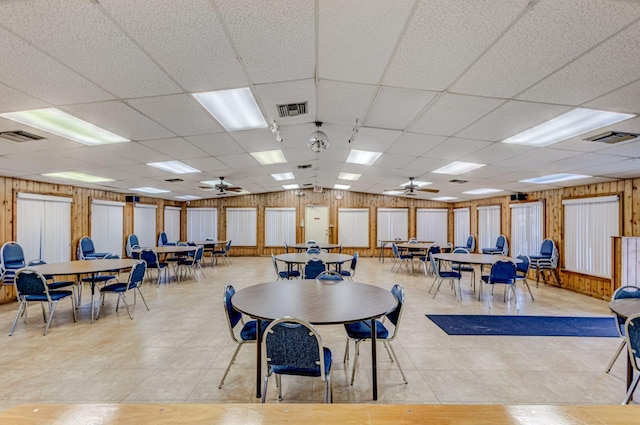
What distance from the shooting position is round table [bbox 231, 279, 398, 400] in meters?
2.24

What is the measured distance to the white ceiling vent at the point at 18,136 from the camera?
327cm

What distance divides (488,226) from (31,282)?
11226mm

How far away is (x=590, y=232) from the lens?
20.3 feet

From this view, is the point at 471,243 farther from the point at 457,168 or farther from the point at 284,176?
the point at 284,176

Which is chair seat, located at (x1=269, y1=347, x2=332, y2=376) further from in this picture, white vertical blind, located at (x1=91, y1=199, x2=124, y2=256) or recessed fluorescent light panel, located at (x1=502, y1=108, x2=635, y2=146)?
white vertical blind, located at (x1=91, y1=199, x2=124, y2=256)

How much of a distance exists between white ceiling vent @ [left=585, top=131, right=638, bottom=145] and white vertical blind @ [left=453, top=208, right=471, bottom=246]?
784 cm

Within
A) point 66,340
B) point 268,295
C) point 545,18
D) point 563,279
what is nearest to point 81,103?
point 268,295

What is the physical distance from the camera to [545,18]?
1.70 meters

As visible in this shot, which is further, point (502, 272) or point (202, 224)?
point (202, 224)

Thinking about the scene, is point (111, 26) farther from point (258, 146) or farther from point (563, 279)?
point (563, 279)

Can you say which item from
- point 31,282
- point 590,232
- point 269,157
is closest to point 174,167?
point 269,157

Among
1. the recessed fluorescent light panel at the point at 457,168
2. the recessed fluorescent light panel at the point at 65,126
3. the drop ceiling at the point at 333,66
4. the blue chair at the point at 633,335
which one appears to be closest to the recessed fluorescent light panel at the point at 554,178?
the drop ceiling at the point at 333,66

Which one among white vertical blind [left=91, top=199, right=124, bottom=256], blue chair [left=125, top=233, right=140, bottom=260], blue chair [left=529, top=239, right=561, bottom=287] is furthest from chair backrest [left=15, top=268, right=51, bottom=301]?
blue chair [left=529, top=239, right=561, bottom=287]

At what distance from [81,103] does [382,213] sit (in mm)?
10739
